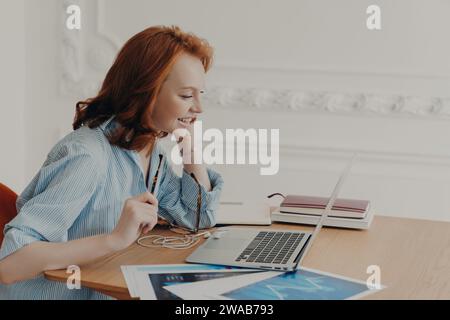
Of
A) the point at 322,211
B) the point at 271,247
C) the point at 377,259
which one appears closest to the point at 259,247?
the point at 271,247

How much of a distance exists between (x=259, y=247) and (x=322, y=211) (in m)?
0.41

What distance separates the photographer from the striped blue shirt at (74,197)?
5.61 feet

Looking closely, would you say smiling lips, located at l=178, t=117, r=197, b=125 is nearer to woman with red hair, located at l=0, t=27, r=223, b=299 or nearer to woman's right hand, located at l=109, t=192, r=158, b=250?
woman with red hair, located at l=0, t=27, r=223, b=299

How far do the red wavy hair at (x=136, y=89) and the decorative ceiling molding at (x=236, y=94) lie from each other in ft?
5.56

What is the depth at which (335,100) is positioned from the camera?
362 centimetres

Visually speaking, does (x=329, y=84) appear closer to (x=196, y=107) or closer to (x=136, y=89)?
(x=196, y=107)

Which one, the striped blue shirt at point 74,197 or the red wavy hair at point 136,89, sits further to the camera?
the red wavy hair at point 136,89

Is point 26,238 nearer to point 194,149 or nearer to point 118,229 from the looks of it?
point 118,229

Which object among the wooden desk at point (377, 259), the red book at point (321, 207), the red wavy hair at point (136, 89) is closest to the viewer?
the wooden desk at point (377, 259)

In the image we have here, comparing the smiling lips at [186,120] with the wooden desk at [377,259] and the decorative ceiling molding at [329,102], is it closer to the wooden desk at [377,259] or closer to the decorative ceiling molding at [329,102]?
the wooden desk at [377,259]

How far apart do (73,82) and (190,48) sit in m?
2.04

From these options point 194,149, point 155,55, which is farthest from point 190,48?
point 194,149

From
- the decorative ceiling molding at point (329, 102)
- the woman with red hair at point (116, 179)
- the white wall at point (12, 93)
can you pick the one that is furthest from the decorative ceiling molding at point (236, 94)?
the woman with red hair at point (116, 179)

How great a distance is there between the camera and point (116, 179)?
1966mm
